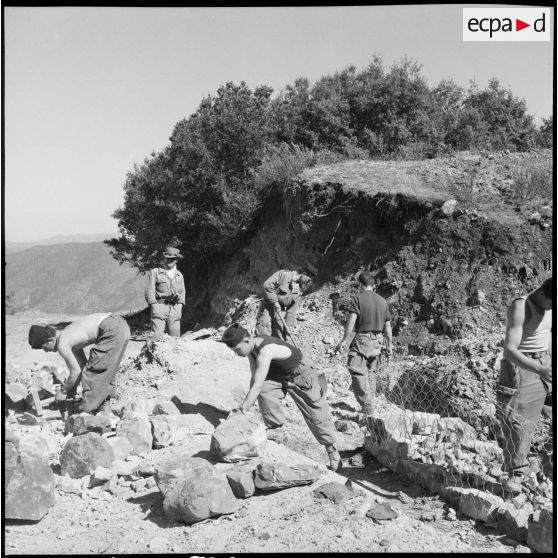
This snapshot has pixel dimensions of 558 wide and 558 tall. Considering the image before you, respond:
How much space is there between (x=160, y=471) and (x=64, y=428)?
1.90m

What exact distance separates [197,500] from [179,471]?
406mm

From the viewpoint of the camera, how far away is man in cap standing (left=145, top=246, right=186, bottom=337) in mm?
8906

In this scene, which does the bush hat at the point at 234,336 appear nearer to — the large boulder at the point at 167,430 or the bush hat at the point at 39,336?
the large boulder at the point at 167,430

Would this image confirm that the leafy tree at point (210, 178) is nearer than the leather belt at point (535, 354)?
No

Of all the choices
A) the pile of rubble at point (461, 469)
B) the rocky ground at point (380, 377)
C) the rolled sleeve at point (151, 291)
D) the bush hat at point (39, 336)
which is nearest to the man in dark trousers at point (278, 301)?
the rocky ground at point (380, 377)

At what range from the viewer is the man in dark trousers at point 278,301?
326 inches

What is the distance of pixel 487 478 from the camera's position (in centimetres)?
489

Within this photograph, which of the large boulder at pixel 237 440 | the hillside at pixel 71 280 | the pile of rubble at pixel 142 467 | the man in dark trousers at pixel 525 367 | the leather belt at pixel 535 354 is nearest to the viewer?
the man in dark trousers at pixel 525 367

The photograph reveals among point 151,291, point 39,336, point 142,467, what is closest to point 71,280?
point 151,291

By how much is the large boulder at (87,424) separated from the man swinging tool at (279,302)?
104 inches

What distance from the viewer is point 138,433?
579 cm

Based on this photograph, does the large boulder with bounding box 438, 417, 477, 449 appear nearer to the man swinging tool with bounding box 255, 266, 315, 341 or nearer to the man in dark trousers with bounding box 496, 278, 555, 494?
the man in dark trousers with bounding box 496, 278, 555, 494

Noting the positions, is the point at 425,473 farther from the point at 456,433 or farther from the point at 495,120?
the point at 495,120

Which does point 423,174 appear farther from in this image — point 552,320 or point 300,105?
point 552,320
